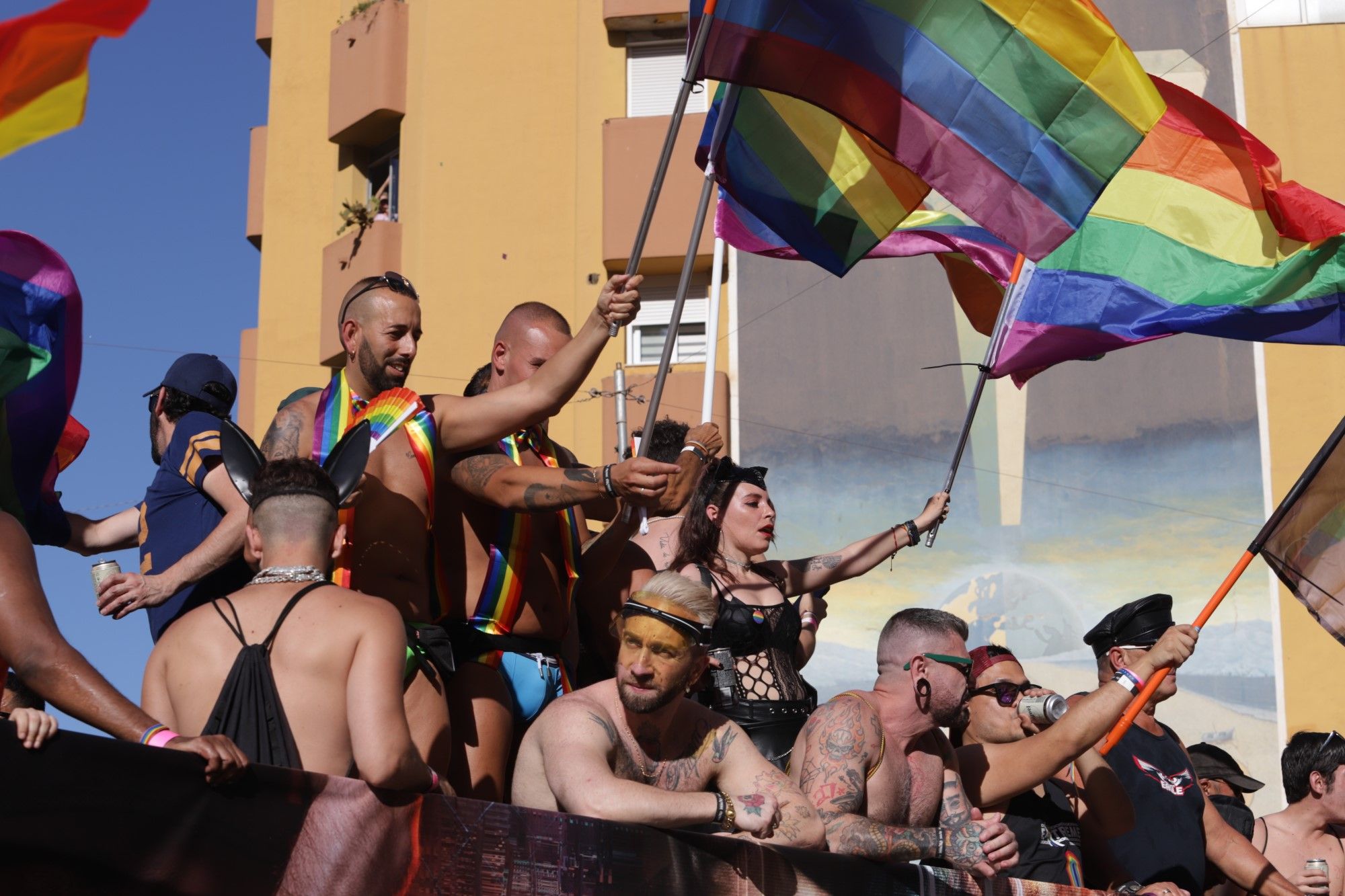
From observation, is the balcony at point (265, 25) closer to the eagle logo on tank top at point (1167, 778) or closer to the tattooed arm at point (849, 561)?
the tattooed arm at point (849, 561)

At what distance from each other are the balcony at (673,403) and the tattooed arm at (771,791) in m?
11.0

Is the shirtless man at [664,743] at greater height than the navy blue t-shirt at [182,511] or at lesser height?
lesser

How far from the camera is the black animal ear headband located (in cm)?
461

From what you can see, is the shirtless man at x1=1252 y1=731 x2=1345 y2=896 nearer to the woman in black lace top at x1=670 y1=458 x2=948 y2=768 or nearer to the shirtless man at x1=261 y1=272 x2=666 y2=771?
the woman in black lace top at x1=670 y1=458 x2=948 y2=768

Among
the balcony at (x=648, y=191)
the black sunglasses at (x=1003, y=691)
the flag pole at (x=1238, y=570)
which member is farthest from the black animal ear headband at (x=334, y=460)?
the balcony at (x=648, y=191)

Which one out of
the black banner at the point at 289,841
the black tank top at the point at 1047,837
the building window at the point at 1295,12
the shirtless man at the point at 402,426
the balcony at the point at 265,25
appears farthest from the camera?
the balcony at the point at 265,25

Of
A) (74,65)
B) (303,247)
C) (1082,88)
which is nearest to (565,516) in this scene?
(74,65)

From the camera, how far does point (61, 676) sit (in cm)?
348

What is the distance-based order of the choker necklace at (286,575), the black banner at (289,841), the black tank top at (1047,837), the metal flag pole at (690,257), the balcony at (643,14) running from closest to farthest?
the black banner at (289,841), the choker necklace at (286,575), the metal flag pole at (690,257), the black tank top at (1047,837), the balcony at (643,14)

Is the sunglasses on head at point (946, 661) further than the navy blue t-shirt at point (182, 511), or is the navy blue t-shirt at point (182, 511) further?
the sunglasses on head at point (946, 661)

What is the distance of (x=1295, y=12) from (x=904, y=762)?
14314 millimetres

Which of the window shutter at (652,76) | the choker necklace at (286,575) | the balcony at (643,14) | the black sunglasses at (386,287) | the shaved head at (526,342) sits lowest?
the choker necklace at (286,575)

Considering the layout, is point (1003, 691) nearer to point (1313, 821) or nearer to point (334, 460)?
point (1313, 821)

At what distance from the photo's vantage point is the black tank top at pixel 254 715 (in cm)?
393
